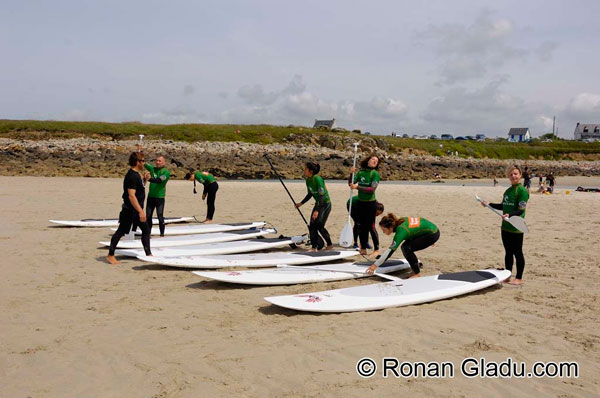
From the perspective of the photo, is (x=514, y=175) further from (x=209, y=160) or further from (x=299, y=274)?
(x=209, y=160)

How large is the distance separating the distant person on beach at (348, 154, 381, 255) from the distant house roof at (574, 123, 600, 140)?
100976mm

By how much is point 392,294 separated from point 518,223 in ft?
6.49

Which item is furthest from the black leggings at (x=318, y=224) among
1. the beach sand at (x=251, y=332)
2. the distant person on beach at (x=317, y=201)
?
the beach sand at (x=251, y=332)

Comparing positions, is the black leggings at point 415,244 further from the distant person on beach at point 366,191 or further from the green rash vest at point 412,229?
the distant person on beach at point 366,191

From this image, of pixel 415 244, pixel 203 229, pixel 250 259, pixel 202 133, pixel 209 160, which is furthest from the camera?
pixel 202 133

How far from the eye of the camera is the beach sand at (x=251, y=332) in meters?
3.50

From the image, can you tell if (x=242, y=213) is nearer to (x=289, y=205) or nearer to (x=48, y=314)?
(x=289, y=205)

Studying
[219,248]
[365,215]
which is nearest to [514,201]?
[365,215]

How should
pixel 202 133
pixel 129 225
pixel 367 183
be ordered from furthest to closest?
Answer: pixel 202 133 < pixel 367 183 < pixel 129 225

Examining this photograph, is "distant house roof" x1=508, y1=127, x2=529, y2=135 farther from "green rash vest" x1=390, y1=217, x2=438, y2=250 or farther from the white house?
"green rash vest" x1=390, y1=217, x2=438, y2=250

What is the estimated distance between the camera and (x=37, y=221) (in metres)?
10.8

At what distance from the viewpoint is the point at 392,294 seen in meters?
5.47

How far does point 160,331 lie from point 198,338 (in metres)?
0.45

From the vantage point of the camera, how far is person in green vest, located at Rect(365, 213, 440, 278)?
606 centimetres
